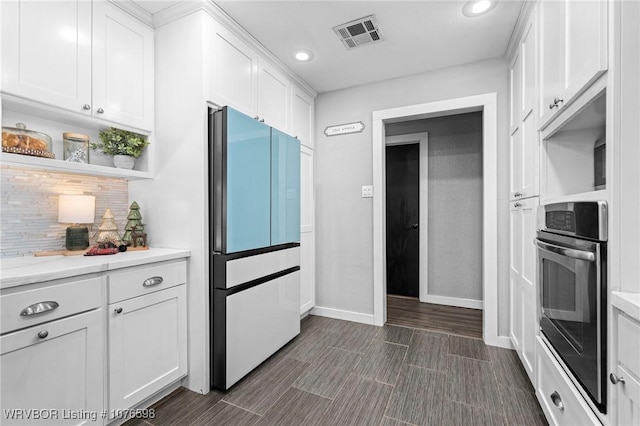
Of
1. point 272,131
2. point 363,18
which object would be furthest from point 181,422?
point 363,18

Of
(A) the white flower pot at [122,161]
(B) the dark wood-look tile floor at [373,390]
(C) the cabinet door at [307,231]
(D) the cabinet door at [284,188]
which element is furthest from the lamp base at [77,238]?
(C) the cabinet door at [307,231]

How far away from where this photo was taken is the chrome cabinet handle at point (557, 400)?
Result: 127 centimetres

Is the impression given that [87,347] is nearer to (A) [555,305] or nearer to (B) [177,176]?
(B) [177,176]

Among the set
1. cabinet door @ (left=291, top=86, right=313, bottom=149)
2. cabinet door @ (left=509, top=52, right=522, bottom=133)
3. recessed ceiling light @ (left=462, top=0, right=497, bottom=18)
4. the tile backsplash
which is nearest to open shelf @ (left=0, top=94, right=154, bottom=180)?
the tile backsplash

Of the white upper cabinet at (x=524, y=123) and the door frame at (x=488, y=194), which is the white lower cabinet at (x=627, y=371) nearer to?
the white upper cabinet at (x=524, y=123)

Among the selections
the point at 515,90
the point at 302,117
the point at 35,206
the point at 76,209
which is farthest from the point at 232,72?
the point at 515,90

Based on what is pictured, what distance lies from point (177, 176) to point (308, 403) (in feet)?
5.58

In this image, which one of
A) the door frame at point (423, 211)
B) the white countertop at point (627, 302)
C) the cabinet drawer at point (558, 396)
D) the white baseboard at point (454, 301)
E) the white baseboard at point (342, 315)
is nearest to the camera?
the white countertop at point (627, 302)

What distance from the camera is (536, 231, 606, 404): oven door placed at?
996 mm

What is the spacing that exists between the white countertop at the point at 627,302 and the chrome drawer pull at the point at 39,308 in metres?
2.12

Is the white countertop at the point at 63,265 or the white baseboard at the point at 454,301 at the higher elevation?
the white countertop at the point at 63,265

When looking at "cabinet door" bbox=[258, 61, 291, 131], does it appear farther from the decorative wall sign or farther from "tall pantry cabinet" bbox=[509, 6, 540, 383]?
"tall pantry cabinet" bbox=[509, 6, 540, 383]

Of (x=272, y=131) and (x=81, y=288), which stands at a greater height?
(x=272, y=131)

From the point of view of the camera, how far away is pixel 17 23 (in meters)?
1.44
